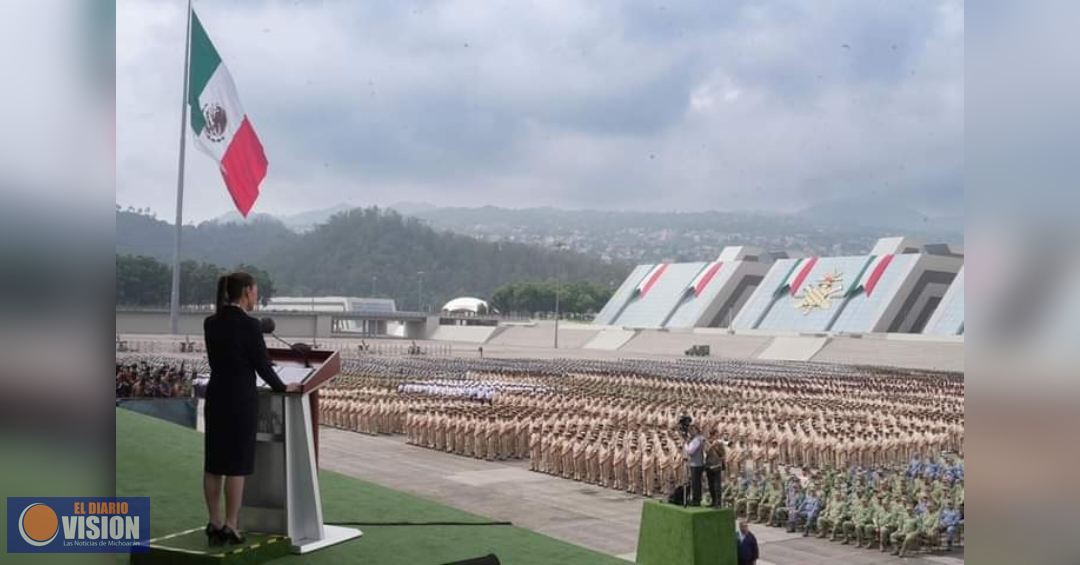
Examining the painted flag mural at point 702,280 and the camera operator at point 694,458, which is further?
the painted flag mural at point 702,280

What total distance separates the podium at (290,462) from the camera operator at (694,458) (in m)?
3.15

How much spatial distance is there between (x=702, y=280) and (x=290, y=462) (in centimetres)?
8590

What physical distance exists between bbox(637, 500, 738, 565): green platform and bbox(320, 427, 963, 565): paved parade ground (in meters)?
2.73

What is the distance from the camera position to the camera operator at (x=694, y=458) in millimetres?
6695

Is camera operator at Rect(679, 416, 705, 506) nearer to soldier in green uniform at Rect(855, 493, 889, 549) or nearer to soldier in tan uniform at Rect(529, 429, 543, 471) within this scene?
soldier in green uniform at Rect(855, 493, 889, 549)

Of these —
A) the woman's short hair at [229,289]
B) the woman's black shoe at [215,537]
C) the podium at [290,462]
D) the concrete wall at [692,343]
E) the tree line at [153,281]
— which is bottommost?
the concrete wall at [692,343]

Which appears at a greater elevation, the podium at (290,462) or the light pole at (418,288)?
Answer: the light pole at (418,288)

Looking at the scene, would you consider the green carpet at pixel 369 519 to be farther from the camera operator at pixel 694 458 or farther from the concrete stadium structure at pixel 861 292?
the concrete stadium structure at pixel 861 292

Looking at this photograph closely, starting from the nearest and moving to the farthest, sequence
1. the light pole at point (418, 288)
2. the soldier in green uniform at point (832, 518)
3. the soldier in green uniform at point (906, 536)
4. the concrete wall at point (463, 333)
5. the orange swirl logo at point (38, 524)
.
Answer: the orange swirl logo at point (38, 524) → the soldier in green uniform at point (906, 536) → the soldier in green uniform at point (832, 518) → the concrete wall at point (463, 333) → the light pole at point (418, 288)

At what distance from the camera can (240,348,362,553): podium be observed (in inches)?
156

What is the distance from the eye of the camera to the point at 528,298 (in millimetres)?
146375

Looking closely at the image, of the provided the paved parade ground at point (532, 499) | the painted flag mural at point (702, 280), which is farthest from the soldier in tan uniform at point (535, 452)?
the painted flag mural at point (702, 280)

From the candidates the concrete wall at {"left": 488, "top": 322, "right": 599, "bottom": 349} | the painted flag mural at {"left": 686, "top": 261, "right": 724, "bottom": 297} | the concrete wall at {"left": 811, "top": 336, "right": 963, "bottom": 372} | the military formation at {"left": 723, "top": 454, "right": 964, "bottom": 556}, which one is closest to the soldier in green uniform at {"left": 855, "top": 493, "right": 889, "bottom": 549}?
the military formation at {"left": 723, "top": 454, "right": 964, "bottom": 556}

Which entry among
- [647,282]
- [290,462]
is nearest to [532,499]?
[290,462]
